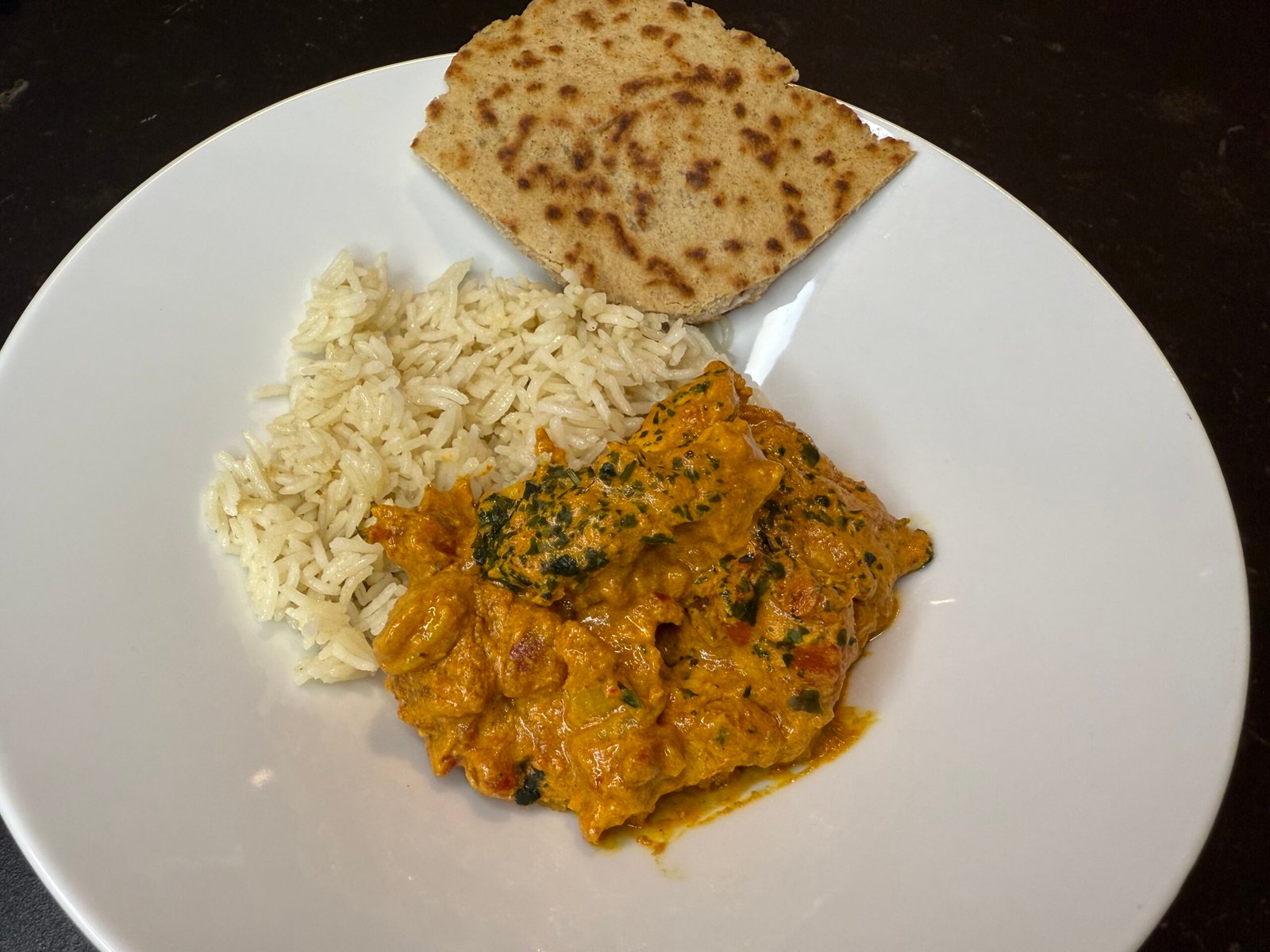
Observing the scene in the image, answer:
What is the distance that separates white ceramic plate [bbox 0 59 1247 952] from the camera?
1.86 m

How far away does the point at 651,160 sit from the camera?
109 inches

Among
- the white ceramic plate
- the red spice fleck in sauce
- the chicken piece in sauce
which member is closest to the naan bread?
the white ceramic plate

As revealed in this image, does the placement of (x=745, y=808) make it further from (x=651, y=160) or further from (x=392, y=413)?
(x=651, y=160)

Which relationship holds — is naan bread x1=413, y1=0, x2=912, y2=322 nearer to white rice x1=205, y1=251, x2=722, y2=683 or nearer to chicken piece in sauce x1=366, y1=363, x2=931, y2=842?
white rice x1=205, y1=251, x2=722, y2=683

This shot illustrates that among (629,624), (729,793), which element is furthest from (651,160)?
(729,793)

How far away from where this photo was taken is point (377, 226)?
2.79 metres

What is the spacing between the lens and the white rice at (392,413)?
229cm

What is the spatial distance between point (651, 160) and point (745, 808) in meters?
1.84

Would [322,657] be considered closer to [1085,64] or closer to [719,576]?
[719,576]

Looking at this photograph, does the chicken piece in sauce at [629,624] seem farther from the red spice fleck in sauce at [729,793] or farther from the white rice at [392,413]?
the white rice at [392,413]

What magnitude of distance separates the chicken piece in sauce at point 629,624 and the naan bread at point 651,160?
645mm

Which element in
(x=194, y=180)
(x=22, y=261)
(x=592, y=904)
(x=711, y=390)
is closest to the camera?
(x=592, y=904)

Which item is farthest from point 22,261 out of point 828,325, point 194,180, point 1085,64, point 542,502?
point 1085,64

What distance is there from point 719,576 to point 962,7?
3.51 m
